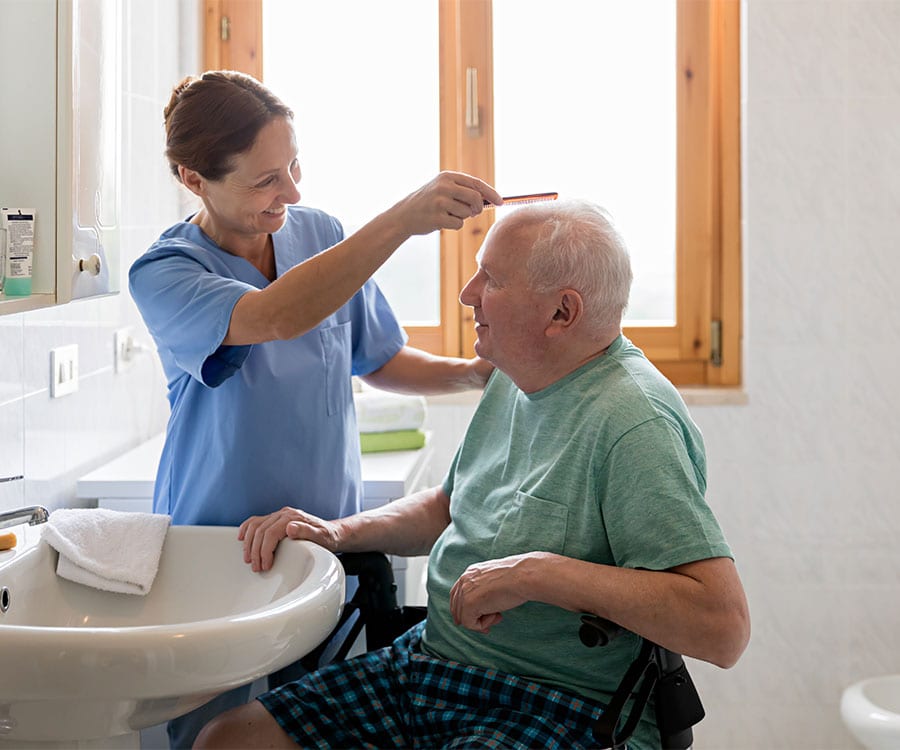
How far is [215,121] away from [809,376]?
6.19 feet

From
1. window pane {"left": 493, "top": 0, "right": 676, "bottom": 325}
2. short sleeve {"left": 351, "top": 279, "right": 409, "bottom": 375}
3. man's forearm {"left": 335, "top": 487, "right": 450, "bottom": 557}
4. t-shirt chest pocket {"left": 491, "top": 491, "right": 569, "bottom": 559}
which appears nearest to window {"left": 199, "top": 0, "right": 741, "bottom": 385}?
window pane {"left": 493, "top": 0, "right": 676, "bottom": 325}

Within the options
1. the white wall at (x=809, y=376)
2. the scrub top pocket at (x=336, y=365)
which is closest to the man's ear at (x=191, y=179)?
the scrub top pocket at (x=336, y=365)

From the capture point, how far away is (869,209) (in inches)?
115

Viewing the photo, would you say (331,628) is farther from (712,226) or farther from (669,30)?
(669,30)

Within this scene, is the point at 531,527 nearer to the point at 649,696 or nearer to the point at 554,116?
the point at 649,696

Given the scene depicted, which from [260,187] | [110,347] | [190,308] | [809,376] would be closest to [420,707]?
[190,308]

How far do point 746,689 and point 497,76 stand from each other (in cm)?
189

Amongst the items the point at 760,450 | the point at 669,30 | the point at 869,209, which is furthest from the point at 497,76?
the point at 760,450

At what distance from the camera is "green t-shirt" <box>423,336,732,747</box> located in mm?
1438

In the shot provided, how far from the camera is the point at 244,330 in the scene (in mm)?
1604

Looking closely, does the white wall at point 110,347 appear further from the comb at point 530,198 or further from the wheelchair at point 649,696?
the wheelchair at point 649,696

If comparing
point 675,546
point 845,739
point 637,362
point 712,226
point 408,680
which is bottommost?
point 845,739

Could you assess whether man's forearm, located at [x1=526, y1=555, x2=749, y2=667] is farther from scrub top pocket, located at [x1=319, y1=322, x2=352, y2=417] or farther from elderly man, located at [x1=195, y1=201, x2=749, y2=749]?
scrub top pocket, located at [x1=319, y1=322, x2=352, y2=417]

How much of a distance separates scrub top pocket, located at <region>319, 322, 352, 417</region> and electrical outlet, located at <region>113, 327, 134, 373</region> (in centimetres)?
84
